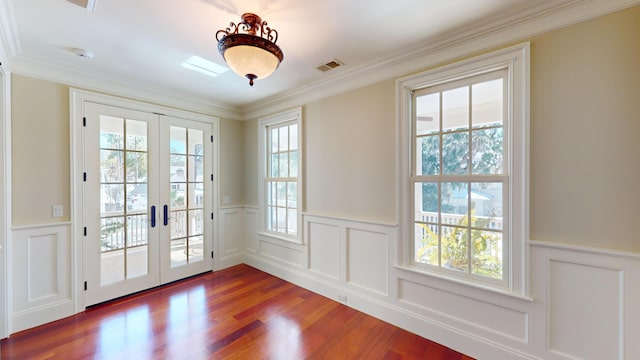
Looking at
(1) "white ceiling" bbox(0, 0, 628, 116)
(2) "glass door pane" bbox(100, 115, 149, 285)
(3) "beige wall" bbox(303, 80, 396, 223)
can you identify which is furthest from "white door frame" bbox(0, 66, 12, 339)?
(3) "beige wall" bbox(303, 80, 396, 223)

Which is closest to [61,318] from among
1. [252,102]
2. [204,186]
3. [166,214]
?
[166,214]

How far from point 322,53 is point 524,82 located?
1674 millimetres

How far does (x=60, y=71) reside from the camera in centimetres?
270

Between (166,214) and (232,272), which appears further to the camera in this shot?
(232,272)

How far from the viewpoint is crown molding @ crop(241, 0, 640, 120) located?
5.65 feet

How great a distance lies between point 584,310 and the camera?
1733 mm

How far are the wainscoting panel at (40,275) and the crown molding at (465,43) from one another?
10.4ft

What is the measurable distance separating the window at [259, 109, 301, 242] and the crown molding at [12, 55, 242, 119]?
866mm

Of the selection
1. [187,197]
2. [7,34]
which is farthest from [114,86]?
[187,197]

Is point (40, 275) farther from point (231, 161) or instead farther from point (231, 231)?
point (231, 161)

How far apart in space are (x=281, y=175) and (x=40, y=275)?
9.20 feet

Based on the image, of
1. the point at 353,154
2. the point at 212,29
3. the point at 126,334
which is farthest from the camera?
the point at 353,154

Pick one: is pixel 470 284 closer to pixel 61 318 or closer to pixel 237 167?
pixel 237 167

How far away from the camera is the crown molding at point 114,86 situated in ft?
8.38
